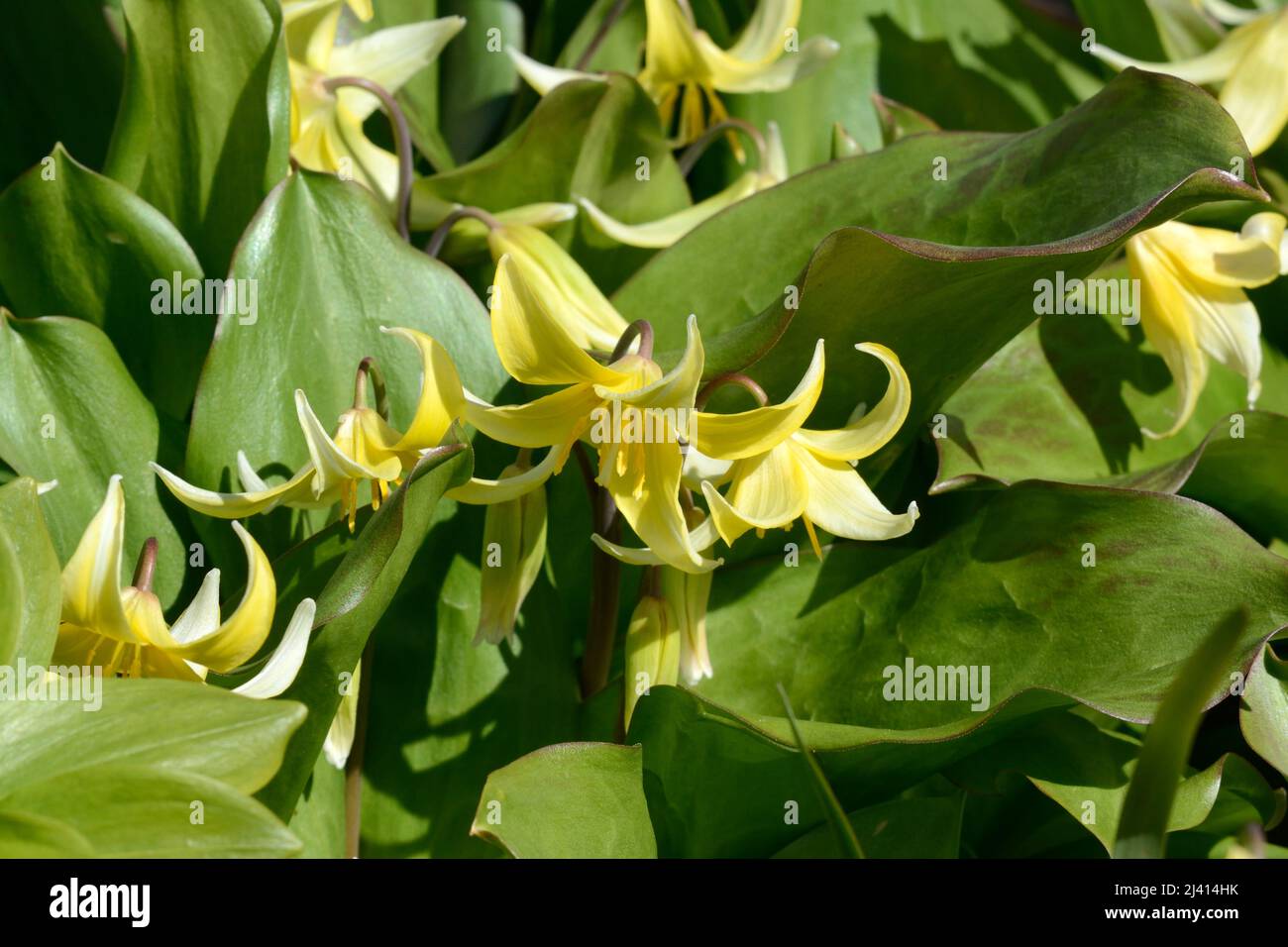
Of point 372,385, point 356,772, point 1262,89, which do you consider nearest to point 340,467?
point 372,385

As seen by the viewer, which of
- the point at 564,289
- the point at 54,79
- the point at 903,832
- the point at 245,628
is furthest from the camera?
the point at 54,79

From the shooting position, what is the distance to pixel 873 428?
2.34ft

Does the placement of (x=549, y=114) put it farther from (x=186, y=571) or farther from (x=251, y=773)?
(x=251, y=773)

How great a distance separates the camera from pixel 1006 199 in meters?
0.83

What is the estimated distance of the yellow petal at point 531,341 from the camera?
0.65 meters

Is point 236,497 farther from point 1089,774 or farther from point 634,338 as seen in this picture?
point 1089,774

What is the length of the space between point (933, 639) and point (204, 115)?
25.9 inches

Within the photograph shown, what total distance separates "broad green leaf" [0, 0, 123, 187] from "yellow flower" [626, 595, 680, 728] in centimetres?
72

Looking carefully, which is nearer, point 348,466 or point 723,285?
point 348,466

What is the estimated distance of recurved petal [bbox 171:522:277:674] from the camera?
2.10 feet

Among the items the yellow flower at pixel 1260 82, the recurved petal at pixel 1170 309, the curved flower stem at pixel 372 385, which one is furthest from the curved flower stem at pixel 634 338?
the yellow flower at pixel 1260 82
